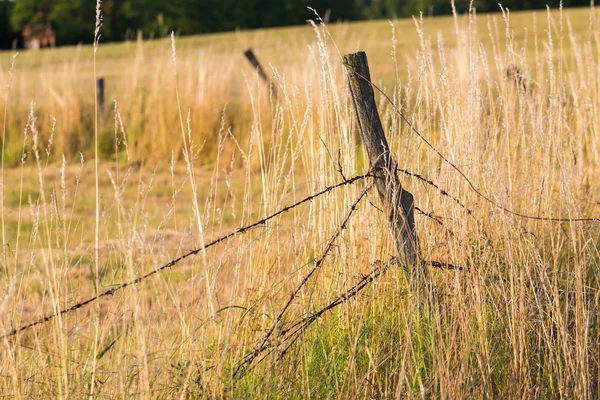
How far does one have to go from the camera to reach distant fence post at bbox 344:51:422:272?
3172 millimetres

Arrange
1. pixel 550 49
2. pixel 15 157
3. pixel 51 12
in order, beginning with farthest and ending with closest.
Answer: pixel 51 12 < pixel 15 157 < pixel 550 49

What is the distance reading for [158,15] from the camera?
52.7 metres

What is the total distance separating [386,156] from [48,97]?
9.32 m

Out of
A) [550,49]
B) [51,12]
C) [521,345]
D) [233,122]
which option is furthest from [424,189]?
[51,12]

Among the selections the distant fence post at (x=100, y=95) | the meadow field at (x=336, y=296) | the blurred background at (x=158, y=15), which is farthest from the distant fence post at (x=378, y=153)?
the blurred background at (x=158, y=15)

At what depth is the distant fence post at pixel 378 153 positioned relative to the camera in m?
3.17

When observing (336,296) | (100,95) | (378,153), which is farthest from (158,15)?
(378,153)

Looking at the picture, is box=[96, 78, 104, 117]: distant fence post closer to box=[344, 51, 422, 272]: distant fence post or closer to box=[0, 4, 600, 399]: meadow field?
box=[0, 4, 600, 399]: meadow field

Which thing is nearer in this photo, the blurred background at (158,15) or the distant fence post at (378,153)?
the distant fence post at (378,153)

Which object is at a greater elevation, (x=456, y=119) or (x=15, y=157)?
(x=456, y=119)

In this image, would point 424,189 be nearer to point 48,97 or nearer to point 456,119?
point 456,119

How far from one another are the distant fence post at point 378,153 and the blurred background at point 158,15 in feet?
164

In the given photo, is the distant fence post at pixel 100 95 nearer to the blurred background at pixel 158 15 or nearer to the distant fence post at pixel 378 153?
the distant fence post at pixel 378 153

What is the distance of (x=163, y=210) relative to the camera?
8281 mm
